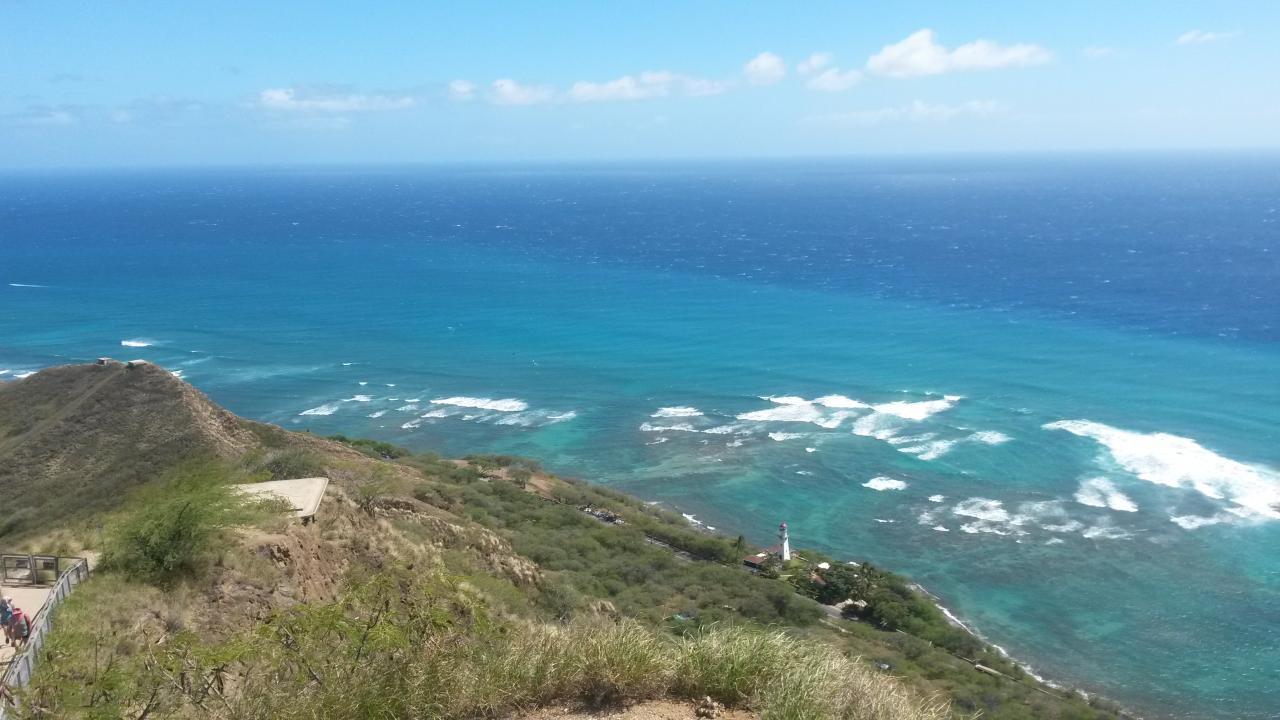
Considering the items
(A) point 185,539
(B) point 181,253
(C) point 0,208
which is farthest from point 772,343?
(C) point 0,208

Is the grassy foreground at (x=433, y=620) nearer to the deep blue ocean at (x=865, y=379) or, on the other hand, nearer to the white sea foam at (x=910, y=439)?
the deep blue ocean at (x=865, y=379)

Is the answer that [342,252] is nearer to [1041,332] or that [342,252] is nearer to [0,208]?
[1041,332]

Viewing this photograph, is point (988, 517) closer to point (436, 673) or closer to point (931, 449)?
point (931, 449)

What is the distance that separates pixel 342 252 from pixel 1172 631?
358 feet

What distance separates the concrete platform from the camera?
19141 millimetres

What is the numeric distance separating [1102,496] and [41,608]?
129ft

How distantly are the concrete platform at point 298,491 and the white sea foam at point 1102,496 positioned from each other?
1274 inches

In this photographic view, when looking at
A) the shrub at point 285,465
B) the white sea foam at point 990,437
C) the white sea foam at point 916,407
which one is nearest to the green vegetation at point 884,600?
the white sea foam at point 990,437

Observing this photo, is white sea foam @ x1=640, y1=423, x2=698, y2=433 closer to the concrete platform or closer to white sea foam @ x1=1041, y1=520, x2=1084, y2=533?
white sea foam @ x1=1041, y1=520, x2=1084, y2=533

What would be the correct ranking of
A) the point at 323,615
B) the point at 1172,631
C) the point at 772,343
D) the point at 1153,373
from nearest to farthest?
the point at 323,615 < the point at 1172,631 < the point at 1153,373 < the point at 772,343

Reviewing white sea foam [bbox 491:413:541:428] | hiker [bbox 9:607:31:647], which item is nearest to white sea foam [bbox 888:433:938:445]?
white sea foam [bbox 491:413:541:428]

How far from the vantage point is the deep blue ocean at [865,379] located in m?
31.5

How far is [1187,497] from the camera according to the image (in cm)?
3750

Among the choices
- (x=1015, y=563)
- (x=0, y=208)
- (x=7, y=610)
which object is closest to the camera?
(x=7, y=610)
